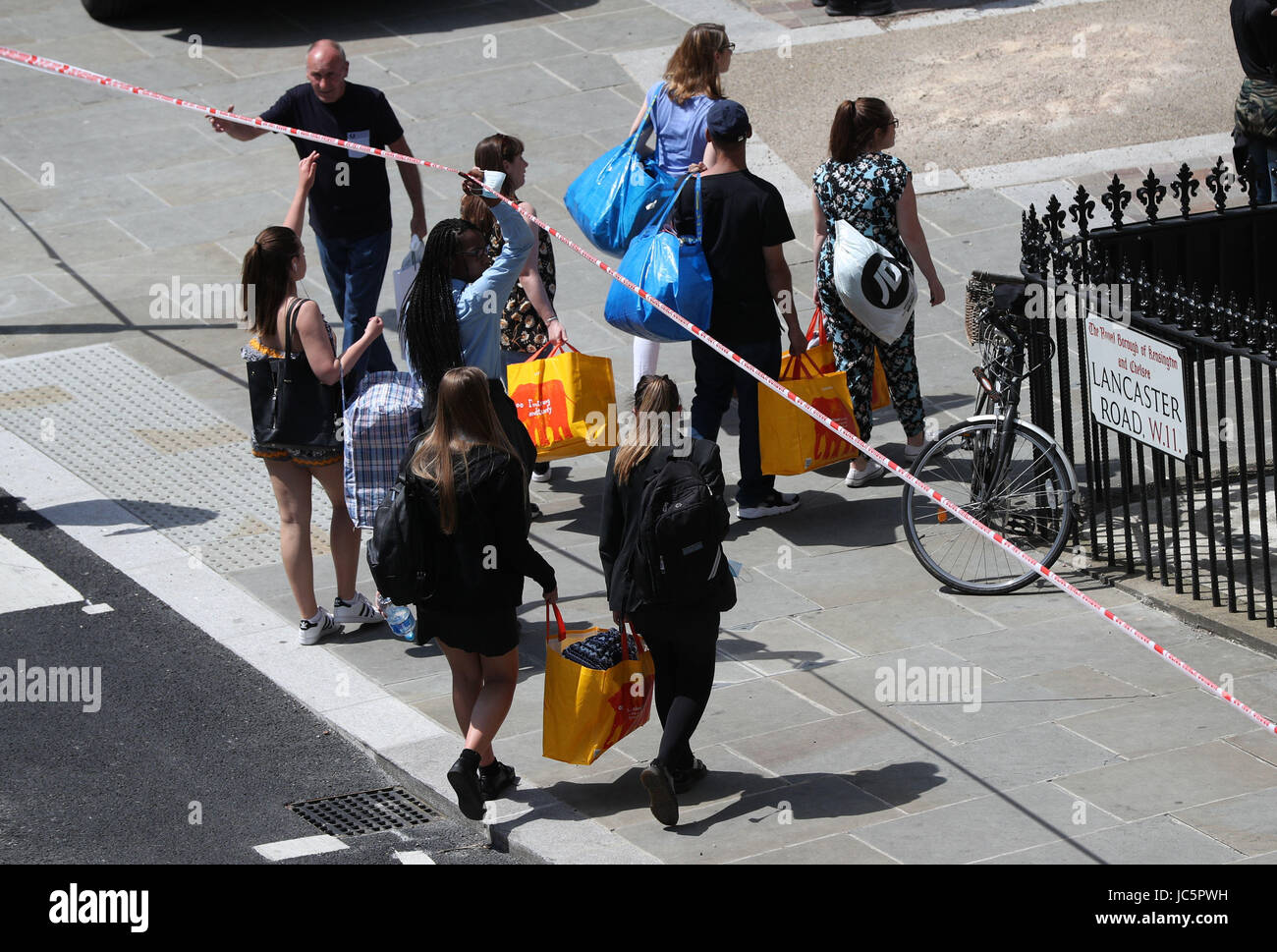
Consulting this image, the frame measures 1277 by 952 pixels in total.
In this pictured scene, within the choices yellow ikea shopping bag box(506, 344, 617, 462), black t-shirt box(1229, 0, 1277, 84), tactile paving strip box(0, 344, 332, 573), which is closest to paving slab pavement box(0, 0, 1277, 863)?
tactile paving strip box(0, 344, 332, 573)

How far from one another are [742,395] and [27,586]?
3323 mm

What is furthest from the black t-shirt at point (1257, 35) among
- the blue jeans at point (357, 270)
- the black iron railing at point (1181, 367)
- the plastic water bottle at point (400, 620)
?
the plastic water bottle at point (400, 620)

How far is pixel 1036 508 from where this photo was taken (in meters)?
7.93

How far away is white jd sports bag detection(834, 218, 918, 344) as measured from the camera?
28.0 feet

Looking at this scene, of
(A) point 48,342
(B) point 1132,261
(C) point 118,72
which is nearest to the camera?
(B) point 1132,261

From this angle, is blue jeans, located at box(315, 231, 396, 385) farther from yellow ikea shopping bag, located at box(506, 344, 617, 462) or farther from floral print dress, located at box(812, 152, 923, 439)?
floral print dress, located at box(812, 152, 923, 439)

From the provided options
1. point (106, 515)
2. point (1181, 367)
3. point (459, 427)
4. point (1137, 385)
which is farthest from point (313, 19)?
point (459, 427)

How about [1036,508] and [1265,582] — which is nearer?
[1265,582]

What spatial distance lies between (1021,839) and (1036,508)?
2462 millimetres

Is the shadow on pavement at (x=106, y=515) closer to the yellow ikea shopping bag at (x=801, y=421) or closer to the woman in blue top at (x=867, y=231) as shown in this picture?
the yellow ikea shopping bag at (x=801, y=421)

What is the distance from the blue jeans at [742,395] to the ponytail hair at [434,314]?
5.42 ft

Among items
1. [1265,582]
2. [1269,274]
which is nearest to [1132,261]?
[1269,274]

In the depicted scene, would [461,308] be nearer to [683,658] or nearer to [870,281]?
[683,658]

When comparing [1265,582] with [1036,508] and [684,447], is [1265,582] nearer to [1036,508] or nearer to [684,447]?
[1036,508]
